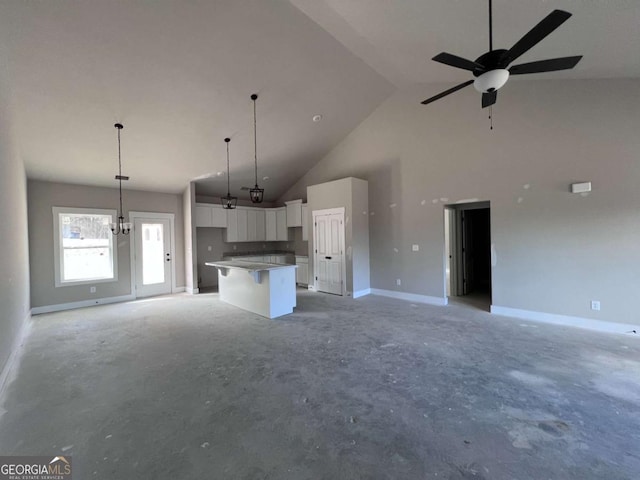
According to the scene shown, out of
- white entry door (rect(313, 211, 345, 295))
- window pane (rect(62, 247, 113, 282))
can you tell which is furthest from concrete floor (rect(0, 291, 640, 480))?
white entry door (rect(313, 211, 345, 295))

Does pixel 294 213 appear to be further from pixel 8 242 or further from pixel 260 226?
pixel 8 242

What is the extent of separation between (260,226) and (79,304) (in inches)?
182

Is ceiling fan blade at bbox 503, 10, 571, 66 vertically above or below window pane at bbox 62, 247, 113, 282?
above

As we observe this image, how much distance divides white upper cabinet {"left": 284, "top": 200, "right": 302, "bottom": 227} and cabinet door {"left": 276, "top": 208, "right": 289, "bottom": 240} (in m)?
0.25

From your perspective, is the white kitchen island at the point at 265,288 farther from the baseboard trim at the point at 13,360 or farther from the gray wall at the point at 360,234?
the baseboard trim at the point at 13,360

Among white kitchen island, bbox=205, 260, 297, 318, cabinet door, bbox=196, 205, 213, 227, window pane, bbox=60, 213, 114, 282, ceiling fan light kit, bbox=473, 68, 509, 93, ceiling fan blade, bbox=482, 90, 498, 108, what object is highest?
ceiling fan blade, bbox=482, 90, 498, 108

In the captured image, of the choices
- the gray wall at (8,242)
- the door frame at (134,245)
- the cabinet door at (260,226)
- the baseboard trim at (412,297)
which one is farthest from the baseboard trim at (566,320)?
the door frame at (134,245)

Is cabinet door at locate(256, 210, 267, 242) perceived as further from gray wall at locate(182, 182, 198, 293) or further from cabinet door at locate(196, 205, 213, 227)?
gray wall at locate(182, 182, 198, 293)

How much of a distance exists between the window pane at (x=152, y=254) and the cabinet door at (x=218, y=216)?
129 centimetres

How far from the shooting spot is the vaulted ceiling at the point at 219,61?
8.89 ft

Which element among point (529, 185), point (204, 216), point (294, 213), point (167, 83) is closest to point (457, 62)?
point (529, 185)

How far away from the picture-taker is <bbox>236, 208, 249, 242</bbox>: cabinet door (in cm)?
795

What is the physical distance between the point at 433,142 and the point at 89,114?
579cm

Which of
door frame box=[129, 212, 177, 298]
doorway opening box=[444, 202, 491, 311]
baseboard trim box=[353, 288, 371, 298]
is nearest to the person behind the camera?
doorway opening box=[444, 202, 491, 311]
